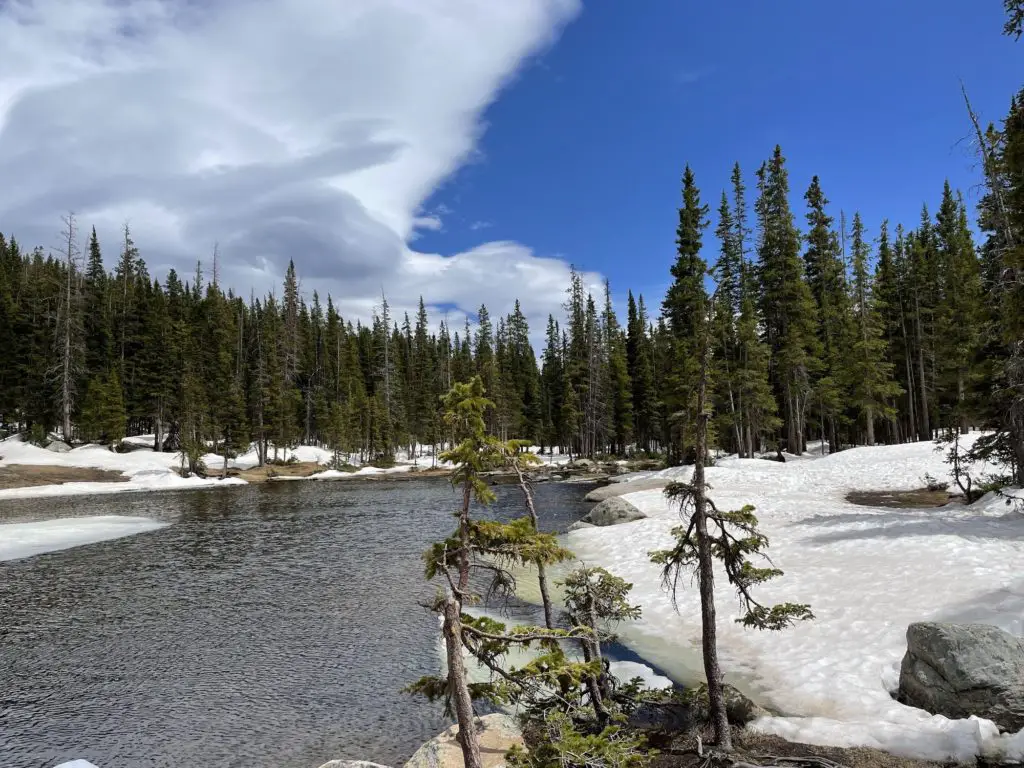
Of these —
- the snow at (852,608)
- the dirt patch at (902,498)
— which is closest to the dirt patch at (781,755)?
the snow at (852,608)

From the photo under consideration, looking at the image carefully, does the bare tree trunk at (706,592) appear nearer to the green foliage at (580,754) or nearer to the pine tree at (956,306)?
the green foliage at (580,754)

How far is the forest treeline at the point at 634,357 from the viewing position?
36.3 meters

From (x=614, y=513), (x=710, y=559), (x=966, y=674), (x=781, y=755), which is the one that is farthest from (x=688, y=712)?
(x=614, y=513)

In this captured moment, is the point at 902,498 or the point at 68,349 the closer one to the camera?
the point at 902,498

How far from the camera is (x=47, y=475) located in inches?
2008

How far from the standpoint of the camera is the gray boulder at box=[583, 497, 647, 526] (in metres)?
26.1

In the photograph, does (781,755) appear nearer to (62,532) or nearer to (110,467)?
(62,532)

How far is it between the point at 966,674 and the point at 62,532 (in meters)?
36.0

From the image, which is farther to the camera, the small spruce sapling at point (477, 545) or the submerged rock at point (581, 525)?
the submerged rock at point (581, 525)

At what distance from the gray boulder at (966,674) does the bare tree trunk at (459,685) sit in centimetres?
699

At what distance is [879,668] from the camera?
9781 mm

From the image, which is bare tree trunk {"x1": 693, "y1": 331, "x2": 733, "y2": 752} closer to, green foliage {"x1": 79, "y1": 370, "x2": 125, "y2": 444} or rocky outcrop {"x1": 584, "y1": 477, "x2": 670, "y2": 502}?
rocky outcrop {"x1": 584, "y1": 477, "x2": 670, "y2": 502}

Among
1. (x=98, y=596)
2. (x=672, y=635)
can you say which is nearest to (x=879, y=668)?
(x=672, y=635)

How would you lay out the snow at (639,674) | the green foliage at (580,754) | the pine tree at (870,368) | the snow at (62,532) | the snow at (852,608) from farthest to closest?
1. the pine tree at (870,368)
2. the snow at (62,532)
3. the snow at (639,674)
4. the snow at (852,608)
5. the green foliage at (580,754)
